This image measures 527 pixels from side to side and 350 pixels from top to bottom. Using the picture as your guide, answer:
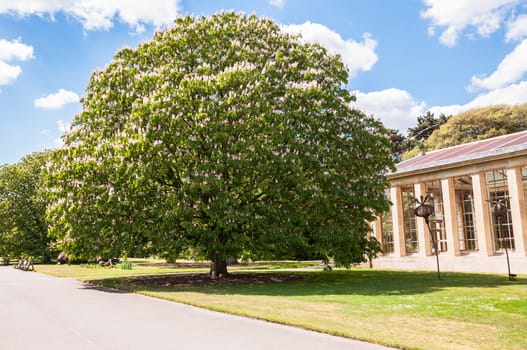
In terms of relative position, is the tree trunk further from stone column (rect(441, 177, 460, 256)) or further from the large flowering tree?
stone column (rect(441, 177, 460, 256))

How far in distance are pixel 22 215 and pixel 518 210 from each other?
54.2m

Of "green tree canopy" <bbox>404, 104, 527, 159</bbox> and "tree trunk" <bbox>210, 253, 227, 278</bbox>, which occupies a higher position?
"green tree canopy" <bbox>404, 104, 527, 159</bbox>

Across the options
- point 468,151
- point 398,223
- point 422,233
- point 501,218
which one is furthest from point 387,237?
point 468,151

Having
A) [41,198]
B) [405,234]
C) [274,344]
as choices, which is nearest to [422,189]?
[405,234]

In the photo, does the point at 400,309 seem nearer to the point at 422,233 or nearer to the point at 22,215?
the point at 422,233

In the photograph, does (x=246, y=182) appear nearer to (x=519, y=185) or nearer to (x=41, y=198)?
(x=519, y=185)

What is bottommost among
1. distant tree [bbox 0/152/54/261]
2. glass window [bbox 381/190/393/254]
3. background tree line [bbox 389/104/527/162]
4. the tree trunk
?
the tree trunk

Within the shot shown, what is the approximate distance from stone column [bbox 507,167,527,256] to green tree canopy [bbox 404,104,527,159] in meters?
32.6

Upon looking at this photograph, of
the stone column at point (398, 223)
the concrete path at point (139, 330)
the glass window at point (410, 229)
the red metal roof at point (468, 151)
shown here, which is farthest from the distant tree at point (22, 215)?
the concrete path at point (139, 330)

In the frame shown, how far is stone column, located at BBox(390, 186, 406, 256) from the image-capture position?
32.3 m

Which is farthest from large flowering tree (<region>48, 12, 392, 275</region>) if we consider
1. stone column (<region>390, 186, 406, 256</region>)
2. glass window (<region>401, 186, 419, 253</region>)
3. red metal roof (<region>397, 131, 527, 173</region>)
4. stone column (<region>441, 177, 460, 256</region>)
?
glass window (<region>401, 186, 419, 253</region>)

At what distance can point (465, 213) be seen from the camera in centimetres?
3080

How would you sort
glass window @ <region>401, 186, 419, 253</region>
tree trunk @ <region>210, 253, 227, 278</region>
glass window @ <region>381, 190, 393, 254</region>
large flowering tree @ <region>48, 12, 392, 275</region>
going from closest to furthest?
large flowering tree @ <region>48, 12, 392, 275</region>
tree trunk @ <region>210, 253, 227, 278</region>
glass window @ <region>401, 186, 419, 253</region>
glass window @ <region>381, 190, 393, 254</region>

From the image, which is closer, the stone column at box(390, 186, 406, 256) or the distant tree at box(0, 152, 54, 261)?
the stone column at box(390, 186, 406, 256)
